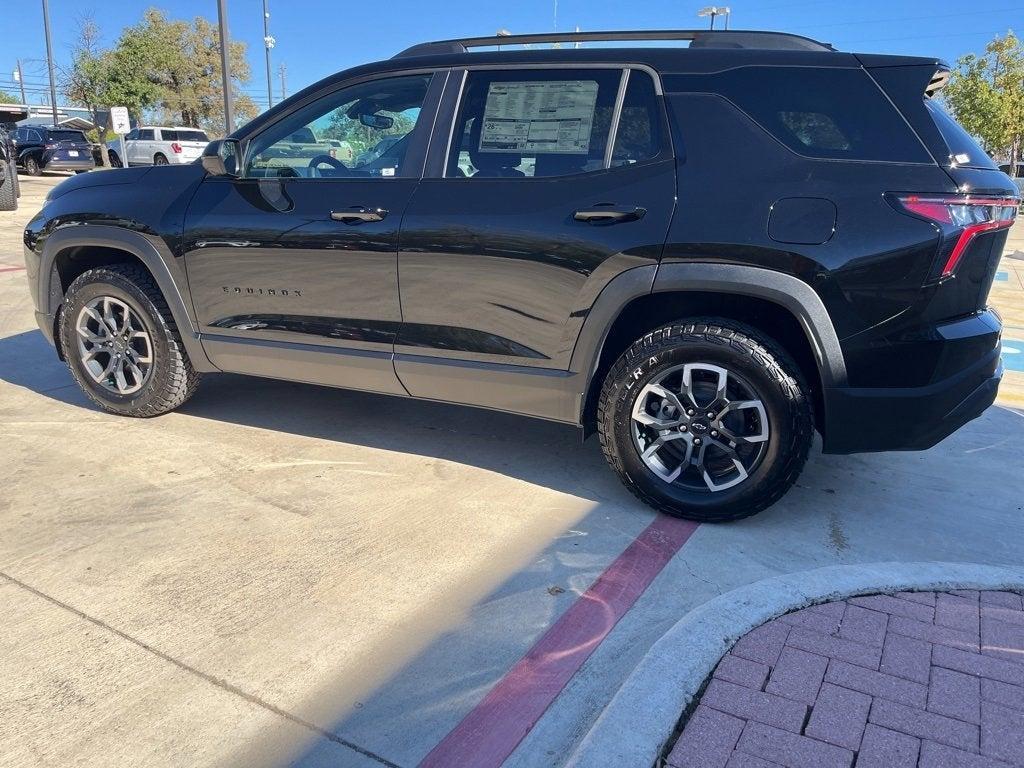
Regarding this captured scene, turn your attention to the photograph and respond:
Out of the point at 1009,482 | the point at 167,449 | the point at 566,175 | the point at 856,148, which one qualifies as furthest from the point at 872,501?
the point at 167,449

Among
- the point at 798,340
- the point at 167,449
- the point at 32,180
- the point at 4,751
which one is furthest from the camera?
the point at 32,180

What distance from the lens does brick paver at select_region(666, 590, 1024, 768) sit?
206 cm

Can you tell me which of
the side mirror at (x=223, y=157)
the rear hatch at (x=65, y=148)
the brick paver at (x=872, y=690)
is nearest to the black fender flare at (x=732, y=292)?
the brick paver at (x=872, y=690)

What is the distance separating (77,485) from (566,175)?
2.59 m

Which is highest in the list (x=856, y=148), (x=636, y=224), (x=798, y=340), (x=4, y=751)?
(x=856, y=148)

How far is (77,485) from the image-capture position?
370 cm

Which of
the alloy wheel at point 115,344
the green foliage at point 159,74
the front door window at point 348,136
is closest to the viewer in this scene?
the front door window at point 348,136

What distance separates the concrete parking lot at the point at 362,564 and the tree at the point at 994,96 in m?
35.8

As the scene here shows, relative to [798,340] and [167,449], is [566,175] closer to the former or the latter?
[798,340]

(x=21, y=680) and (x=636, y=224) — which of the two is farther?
(x=636, y=224)

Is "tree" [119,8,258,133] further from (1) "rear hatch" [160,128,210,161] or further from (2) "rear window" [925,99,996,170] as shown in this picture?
(2) "rear window" [925,99,996,170]

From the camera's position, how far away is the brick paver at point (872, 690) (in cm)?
206

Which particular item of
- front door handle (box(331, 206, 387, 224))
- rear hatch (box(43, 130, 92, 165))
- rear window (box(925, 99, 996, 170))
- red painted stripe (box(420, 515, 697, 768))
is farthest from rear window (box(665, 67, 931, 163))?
rear hatch (box(43, 130, 92, 165))

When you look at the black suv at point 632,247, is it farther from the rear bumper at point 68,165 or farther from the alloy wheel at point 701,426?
the rear bumper at point 68,165
